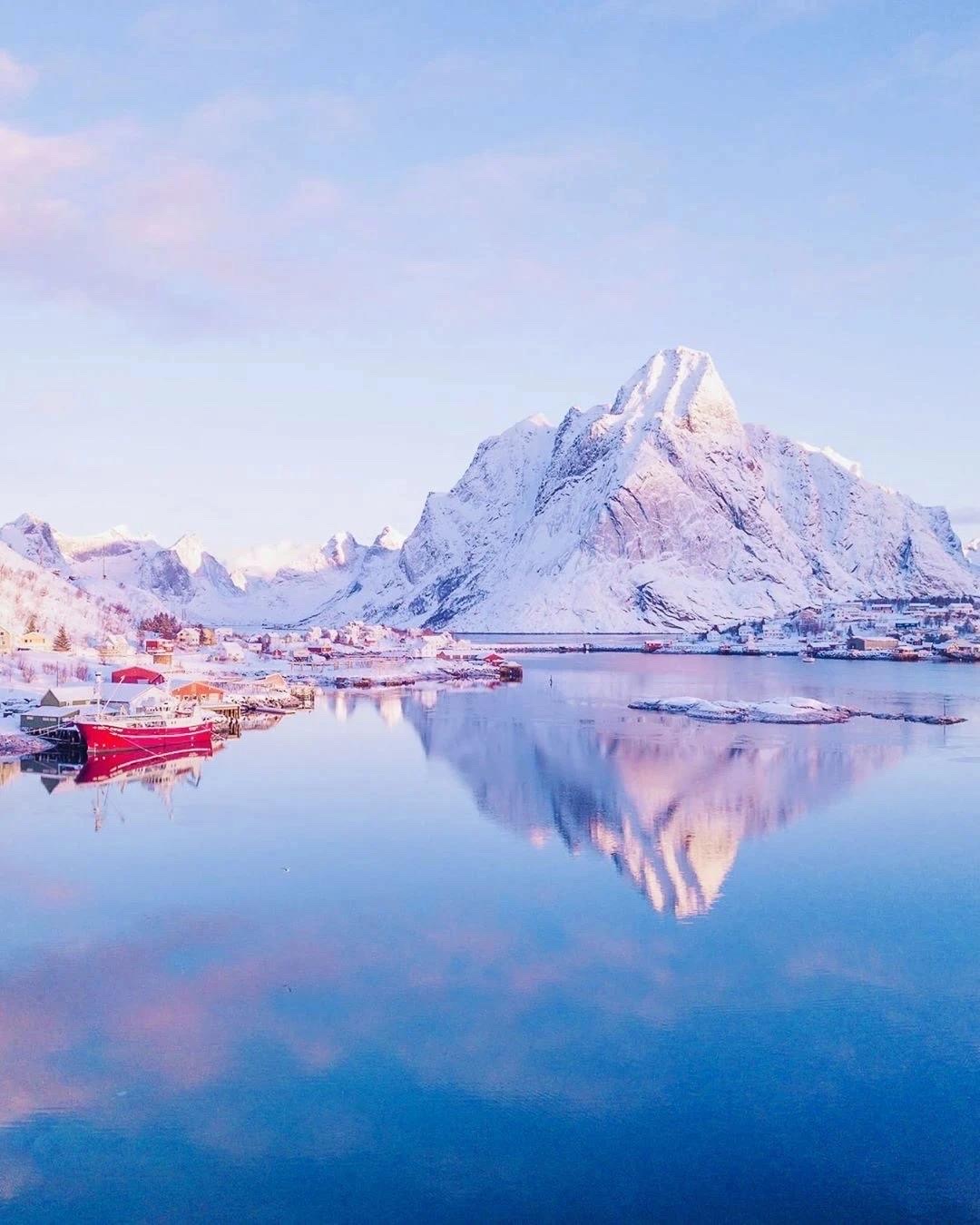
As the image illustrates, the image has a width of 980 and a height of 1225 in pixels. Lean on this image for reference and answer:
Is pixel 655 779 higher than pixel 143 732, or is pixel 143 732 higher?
pixel 143 732

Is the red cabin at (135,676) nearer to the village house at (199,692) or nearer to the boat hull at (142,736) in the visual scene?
the village house at (199,692)

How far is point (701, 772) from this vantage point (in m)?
33.9

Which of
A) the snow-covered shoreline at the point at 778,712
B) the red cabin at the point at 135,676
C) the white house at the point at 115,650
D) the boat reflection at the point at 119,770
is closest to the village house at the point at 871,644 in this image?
the snow-covered shoreline at the point at 778,712

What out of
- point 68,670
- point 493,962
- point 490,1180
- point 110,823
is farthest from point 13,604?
point 490,1180

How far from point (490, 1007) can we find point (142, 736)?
28009 mm

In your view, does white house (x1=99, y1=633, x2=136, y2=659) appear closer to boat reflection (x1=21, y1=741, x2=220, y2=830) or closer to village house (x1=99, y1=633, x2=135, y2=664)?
village house (x1=99, y1=633, x2=135, y2=664)

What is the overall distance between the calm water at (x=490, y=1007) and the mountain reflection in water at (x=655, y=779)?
0.71 feet

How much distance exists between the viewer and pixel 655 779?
32281mm

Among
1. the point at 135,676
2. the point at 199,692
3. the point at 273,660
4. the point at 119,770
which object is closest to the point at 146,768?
the point at 119,770

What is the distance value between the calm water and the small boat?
8792 mm

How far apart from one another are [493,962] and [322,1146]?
17.4 feet

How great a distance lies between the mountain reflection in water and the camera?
22.4m

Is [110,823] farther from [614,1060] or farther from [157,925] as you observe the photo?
[614,1060]

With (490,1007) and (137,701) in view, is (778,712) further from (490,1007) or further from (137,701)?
(490,1007)
